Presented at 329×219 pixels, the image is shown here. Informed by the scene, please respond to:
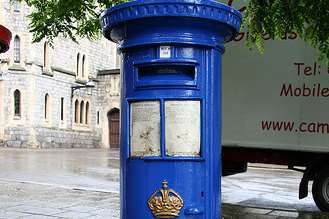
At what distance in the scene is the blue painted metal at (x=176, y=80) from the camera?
302cm

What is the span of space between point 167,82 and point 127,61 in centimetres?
31

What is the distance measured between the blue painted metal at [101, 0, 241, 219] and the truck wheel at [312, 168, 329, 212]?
5429 mm

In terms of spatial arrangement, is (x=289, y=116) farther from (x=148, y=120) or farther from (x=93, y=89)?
(x=93, y=89)

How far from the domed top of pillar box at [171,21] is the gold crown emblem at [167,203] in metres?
0.81

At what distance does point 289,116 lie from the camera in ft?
26.9

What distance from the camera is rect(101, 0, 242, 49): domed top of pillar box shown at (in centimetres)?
300

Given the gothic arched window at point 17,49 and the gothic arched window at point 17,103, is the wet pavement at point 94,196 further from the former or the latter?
the gothic arched window at point 17,49

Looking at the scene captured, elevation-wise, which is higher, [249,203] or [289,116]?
[289,116]

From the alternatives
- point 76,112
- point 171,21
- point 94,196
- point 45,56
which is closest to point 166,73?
point 171,21

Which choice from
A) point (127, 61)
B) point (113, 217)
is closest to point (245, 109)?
point (113, 217)

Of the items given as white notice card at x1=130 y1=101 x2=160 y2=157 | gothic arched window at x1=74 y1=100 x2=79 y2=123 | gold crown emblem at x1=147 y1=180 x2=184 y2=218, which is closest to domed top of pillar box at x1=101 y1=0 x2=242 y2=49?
white notice card at x1=130 y1=101 x2=160 y2=157

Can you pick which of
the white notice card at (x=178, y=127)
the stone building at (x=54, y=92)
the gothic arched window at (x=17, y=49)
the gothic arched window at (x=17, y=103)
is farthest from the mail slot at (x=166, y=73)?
the gothic arched window at (x=17, y=103)

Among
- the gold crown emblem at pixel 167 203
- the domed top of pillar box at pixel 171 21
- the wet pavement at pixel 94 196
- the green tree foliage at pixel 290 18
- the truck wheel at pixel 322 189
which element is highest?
the green tree foliage at pixel 290 18

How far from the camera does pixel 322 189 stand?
821 cm
